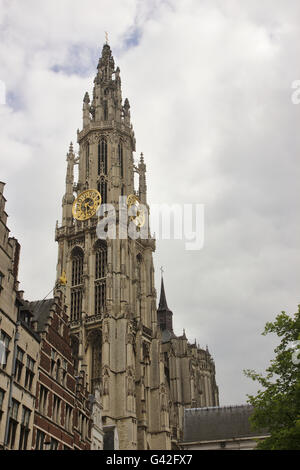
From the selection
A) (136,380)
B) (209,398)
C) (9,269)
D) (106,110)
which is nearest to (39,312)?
(9,269)

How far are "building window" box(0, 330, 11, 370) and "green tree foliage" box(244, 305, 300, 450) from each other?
9.95 m

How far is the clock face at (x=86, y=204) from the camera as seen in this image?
75.8 m

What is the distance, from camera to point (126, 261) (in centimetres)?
7156

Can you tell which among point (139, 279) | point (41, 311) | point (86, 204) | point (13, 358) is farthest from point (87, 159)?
point (13, 358)

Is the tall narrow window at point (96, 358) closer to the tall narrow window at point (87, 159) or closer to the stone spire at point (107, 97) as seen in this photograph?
the tall narrow window at point (87, 159)

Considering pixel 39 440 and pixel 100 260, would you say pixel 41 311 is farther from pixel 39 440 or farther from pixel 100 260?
pixel 100 260

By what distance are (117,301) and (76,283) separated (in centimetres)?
776

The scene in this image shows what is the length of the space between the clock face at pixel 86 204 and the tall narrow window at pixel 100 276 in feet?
15.9

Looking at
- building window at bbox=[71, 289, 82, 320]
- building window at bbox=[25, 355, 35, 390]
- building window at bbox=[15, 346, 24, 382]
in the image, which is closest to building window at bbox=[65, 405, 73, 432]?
building window at bbox=[25, 355, 35, 390]

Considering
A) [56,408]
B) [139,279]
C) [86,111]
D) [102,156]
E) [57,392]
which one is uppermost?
[86,111]

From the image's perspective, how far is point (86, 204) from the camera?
253 feet

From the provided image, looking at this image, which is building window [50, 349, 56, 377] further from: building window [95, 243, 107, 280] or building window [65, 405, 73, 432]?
building window [95, 243, 107, 280]
